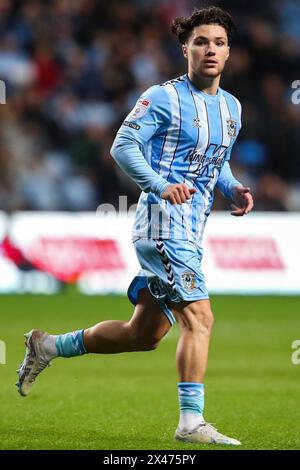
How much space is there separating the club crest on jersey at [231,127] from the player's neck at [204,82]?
0.69 feet

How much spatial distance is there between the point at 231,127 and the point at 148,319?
118cm

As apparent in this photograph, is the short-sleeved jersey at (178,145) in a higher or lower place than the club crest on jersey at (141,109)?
lower

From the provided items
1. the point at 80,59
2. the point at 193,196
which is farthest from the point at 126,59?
the point at 193,196

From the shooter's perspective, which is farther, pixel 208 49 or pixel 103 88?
pixel 103 88

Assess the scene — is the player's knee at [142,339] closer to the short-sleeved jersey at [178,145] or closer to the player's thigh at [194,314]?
the player's thigh at [194,314]

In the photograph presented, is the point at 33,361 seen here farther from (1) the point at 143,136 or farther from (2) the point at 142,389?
(2) the point at 142,389

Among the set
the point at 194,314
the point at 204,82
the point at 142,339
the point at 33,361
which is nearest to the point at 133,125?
the point at 204,82

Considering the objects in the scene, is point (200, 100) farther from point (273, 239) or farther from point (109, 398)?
point (273, 239)

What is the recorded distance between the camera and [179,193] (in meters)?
5.91

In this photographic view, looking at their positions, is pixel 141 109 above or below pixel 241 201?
above

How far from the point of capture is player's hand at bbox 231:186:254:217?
662 cm

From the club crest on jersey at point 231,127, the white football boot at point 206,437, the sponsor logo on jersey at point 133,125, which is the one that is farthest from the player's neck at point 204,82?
the white football boot at point 206,437

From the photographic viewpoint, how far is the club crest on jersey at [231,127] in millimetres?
6574

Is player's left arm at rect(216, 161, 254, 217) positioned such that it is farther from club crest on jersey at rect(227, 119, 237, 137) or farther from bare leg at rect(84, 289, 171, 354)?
bare leg at rect(84, 289, 171, 354)
